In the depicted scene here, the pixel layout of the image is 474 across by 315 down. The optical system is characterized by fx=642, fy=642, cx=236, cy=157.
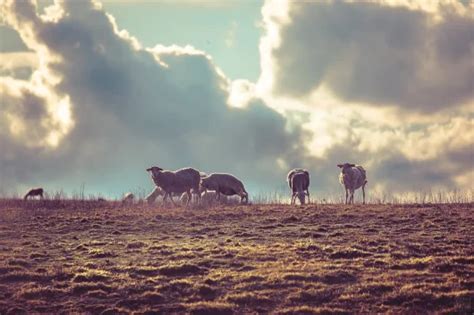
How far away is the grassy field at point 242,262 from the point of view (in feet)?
60.2

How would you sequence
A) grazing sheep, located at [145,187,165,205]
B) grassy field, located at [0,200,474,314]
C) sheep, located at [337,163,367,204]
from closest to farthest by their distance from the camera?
grassy field, located at [0,200,474,314] → sheep, located at [337,163,367,204] → grazing sheep, located at [145,187,165,205]

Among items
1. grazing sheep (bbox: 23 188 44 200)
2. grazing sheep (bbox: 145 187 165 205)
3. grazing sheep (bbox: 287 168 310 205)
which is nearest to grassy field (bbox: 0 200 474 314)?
grazing sheep (bbox: 287 168 310 205)

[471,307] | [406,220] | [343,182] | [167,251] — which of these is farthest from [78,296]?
[343,182]

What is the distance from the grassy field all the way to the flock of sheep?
27.7ft

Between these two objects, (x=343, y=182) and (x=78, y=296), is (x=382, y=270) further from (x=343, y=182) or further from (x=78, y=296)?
(x=343, y=182)

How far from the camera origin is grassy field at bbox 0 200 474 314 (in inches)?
723

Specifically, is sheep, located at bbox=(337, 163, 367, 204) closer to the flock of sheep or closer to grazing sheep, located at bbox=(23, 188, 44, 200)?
the flock of sheep

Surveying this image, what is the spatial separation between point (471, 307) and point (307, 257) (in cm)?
726

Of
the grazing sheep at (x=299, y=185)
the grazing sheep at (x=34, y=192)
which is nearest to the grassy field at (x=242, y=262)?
the grazing sheep at (x=299, y=185)

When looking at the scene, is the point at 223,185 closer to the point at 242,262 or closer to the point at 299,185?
the point at 299,185

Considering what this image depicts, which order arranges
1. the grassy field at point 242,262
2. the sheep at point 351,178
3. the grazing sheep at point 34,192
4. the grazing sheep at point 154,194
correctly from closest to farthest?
the grassy field at point 242,262 → the sheep at point 351,178 → the grazing sheep at point 154,194 → the grazing sheep at point 34,192

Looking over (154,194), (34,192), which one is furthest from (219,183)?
(34,192)

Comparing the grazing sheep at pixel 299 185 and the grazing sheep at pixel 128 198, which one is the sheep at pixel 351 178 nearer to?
the grazing sheep at pixel 299 185

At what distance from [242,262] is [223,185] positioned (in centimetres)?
2396
